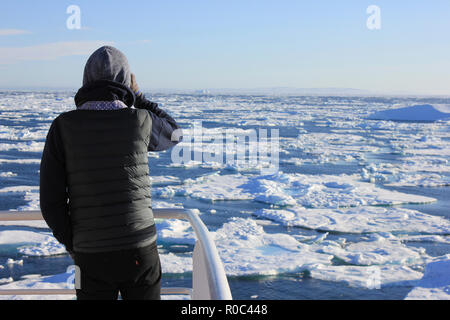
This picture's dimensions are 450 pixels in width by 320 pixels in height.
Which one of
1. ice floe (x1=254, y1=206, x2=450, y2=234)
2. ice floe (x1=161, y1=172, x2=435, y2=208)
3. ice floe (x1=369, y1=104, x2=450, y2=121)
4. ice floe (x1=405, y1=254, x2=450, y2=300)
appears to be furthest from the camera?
ice floe (x1=369, y1=104, x2=450, y2=121)

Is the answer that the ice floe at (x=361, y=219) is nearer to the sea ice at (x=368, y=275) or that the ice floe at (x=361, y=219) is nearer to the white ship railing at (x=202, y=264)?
the sea ice at (x=368, y=275)

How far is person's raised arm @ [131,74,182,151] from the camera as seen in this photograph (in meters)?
1.18

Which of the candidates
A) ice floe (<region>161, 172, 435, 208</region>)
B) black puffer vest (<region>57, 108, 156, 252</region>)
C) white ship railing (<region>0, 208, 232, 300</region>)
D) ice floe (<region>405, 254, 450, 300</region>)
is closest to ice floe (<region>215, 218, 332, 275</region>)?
ice floe (<region>405, 254, 450, 300</region>)

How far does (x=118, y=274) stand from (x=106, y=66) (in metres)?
0.47

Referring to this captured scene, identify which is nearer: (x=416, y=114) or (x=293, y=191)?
(x=293, y=191)

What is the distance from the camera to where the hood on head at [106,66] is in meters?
1.08

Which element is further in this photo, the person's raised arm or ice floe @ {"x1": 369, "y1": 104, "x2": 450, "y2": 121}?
ice floe @ {"x1": 369, "y1": 104, "x2": 450, "y2": 121}

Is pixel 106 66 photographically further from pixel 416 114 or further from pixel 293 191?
pixel 416 114

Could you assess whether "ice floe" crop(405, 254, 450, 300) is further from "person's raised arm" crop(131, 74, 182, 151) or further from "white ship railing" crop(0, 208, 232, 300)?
"person's raised arm" crop(131, 74, 182, 151)

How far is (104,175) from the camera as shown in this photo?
105cm

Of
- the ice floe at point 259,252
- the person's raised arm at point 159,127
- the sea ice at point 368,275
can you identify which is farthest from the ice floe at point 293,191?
the person's raised arm at point 159,127

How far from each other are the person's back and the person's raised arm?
0.06 meters

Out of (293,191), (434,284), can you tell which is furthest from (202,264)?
(293,191)
